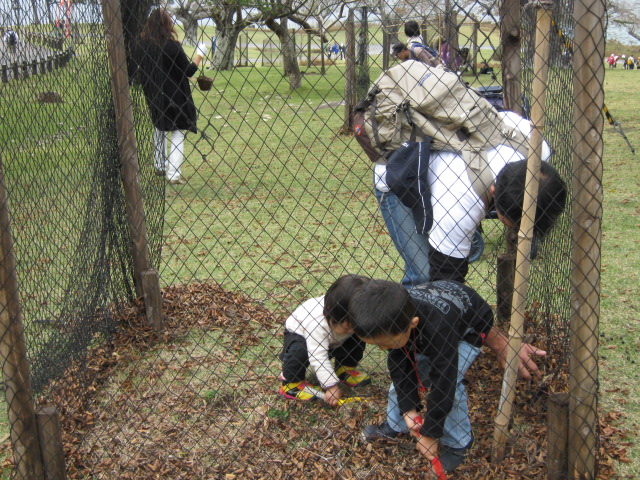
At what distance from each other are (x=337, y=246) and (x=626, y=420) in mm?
2579

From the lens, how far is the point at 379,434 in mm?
2609

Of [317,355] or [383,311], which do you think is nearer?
[383,311]

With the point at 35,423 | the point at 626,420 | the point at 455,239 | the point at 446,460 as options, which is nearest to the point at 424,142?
the point at 455,239

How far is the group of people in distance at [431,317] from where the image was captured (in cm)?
226

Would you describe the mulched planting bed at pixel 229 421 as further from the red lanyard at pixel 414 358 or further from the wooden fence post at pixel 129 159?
the red lanyard at pixel 414 358

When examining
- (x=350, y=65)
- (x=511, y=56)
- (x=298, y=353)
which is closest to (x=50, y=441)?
(x=298, y=353)

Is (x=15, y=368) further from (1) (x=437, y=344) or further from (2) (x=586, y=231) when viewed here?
(2) (x=586, y=231)

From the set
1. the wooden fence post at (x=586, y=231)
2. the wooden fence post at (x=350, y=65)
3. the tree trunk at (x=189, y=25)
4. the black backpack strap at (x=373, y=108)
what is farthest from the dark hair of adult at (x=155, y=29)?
the wooden fence post at (x=586, y=231)

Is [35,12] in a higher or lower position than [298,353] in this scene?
higher

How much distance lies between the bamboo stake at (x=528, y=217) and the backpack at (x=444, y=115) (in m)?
0.43

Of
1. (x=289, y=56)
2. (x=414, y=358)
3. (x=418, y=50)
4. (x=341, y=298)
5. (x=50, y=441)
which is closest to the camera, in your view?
(x=50, y=441)

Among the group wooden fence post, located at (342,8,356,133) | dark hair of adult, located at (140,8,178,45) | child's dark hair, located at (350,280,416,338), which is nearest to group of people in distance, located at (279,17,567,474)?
child's dark hair, located at (350,280,416,338)

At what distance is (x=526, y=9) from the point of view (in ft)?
9.14

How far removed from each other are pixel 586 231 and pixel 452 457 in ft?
3.21
